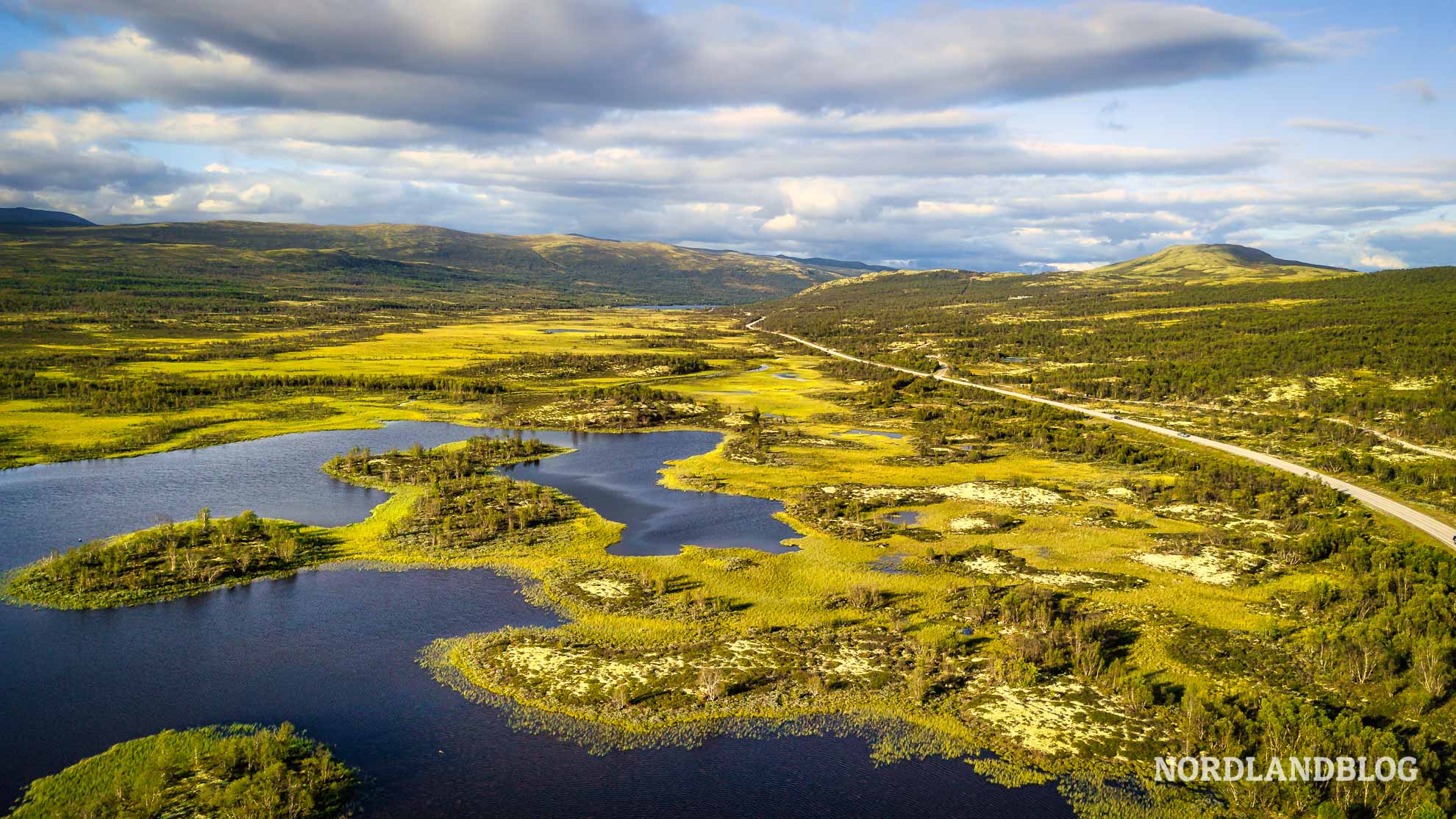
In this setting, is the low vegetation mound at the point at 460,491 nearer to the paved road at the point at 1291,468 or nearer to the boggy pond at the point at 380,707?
the boggy pond at the point at 380,707

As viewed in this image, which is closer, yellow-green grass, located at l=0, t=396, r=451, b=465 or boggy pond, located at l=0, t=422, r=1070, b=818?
boggy pond, located at l=0, t=422, r=1070, b=818

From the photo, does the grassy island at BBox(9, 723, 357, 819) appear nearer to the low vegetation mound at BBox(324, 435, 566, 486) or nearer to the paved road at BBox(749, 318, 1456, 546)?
the low vegetation mound at BBox(324, 435, 566, 486)

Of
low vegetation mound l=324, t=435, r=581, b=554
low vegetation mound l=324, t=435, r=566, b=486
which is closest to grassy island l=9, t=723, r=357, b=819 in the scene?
low vegetation mound l=324, t=435, r=581, b=554

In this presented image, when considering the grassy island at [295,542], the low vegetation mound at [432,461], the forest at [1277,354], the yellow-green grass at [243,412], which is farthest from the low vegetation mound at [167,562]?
the forest at [1277,354]

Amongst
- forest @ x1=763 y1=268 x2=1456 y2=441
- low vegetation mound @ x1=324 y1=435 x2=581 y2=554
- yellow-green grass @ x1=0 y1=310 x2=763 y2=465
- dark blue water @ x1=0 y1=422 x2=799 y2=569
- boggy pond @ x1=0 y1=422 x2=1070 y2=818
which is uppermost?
forest @ x1=763 y1=268 x2=1456 y2=441

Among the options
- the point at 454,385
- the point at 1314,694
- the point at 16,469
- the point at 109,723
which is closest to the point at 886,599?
the point at 1314,694

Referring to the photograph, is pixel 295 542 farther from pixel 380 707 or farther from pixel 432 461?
pixel 432 461

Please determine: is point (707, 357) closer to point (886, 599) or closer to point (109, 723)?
point (886, 599)
